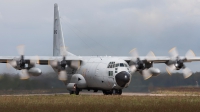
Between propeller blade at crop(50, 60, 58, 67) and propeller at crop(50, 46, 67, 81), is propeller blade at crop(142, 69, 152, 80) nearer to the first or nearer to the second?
propeller at crop(50, 46, 67, 81)

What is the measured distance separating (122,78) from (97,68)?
365 centimetres

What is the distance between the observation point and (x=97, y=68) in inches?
1687

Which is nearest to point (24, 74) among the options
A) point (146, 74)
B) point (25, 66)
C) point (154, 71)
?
point (25, 66)

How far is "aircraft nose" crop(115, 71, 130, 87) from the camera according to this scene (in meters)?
39.9

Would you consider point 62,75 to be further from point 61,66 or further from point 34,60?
point 34,60

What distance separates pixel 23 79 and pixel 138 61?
1154cm

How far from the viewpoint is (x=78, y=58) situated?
150 ft

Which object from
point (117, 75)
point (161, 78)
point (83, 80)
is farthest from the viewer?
point (161, 78)

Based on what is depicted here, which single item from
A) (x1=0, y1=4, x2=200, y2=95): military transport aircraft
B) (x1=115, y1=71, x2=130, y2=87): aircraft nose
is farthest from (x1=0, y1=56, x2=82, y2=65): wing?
(x1=115, y1=71, x2=130, y2=87): aircraft nose

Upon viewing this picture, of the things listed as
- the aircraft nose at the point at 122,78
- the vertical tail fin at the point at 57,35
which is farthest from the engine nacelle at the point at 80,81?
the vertical tail fin at the point at 57,35

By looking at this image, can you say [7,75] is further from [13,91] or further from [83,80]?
[83,80]

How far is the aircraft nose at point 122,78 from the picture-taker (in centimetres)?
3994

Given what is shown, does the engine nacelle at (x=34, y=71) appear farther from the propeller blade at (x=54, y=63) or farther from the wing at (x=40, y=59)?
the propeller blade at (x=54, y=63)


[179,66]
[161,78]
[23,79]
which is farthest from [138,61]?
[23,79]
